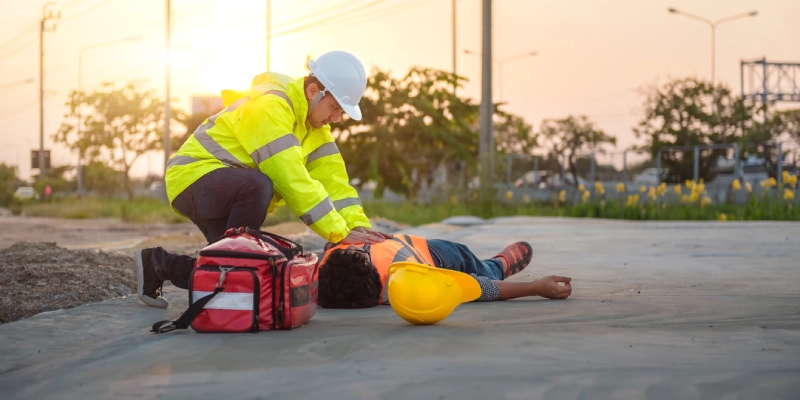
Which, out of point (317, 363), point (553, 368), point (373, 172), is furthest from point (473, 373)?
point (373, 172)

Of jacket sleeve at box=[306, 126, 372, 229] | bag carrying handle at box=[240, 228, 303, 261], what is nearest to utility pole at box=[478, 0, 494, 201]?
jacket sleeve at box=[306, 126, 372, 229]

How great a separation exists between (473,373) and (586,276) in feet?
12.1

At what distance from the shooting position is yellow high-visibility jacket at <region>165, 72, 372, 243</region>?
16.7 feet

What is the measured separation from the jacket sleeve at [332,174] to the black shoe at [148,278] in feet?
3.74

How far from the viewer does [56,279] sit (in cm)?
584

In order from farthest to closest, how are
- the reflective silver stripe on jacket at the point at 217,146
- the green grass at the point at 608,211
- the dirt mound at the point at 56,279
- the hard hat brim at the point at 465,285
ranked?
the green grass at the point at 608,211 → the reflective silver stripe on jacket at the point at 217,146 → the dirt mound at the point at 56,279 → the hard hat brim at the point at 465,285

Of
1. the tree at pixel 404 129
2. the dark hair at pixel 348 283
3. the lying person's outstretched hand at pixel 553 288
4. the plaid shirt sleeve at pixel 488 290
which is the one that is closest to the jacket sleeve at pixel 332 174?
the dark hair at pixel 348 283

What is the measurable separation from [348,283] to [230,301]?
0.96 meters

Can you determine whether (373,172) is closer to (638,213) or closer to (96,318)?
(638,213)

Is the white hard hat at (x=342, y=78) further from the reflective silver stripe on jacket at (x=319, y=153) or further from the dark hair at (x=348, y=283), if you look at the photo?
the dark hair at (x=348, y=283)

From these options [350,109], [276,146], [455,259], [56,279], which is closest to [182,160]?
[276,146]

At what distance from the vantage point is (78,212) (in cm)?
2762

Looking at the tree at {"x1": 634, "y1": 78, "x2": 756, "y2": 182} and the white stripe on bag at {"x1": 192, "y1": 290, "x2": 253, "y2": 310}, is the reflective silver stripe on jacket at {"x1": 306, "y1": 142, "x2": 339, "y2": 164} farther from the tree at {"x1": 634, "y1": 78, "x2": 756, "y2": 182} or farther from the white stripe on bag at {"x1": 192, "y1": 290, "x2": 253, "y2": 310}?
the tree at {"x1": 634, "y1": 78, "x2": 756, "y2": 182}

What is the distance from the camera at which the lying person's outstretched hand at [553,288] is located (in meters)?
5.21
